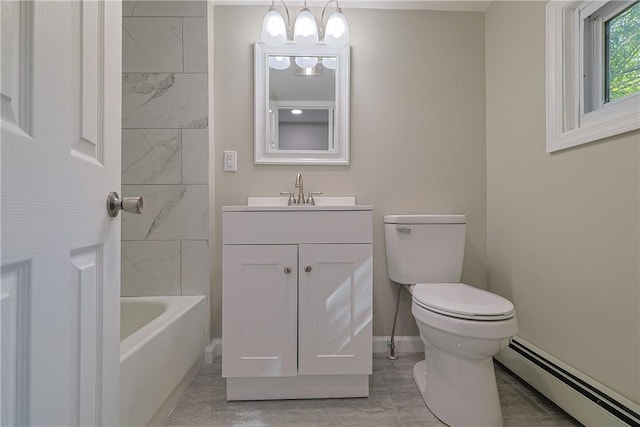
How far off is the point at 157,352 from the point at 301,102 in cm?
139

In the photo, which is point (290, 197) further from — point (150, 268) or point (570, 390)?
point (570, 390)

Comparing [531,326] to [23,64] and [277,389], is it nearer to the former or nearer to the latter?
[277,389]

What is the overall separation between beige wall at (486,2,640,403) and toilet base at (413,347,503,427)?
370 mm

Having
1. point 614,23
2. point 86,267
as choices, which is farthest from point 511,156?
point 86,267

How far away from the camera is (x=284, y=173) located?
1696 mm

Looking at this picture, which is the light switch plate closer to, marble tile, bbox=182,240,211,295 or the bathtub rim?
marble tile, bbox=182,240,211,295

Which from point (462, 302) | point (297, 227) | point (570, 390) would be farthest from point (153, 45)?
point (570, 390)

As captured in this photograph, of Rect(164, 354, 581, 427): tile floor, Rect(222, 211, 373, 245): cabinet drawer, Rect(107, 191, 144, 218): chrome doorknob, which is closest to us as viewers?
Rect(107, 191, 144, 218): chrome doorknob

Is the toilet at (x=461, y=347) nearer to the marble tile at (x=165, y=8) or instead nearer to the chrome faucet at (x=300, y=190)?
the chrome faucet at (x=300, y=190)

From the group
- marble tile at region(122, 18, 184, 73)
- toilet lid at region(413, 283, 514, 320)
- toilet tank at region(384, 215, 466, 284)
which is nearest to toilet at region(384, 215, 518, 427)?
toilet lid at region(413, 283, 514, 320)

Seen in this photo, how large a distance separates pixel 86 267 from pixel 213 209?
118 cm

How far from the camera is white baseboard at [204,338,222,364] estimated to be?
1.57 m

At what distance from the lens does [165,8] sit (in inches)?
62.3

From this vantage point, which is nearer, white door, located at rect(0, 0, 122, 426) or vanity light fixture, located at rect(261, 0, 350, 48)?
white door, located at rect(0, 0, 122, 426)
